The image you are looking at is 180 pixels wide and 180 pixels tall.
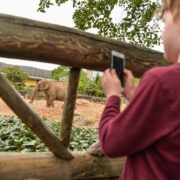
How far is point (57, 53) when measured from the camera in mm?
Answer: 2178

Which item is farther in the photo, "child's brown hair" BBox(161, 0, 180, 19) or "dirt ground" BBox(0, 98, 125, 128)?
"dirt ground" BBox(0, 98, 125, 128)

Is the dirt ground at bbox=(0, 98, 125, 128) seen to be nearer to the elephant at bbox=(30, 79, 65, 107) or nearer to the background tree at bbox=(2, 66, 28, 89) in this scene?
the elephant at bbox=(30, 79, 65, 107)

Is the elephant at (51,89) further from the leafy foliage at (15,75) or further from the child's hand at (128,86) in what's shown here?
the child's hand at (128,86)

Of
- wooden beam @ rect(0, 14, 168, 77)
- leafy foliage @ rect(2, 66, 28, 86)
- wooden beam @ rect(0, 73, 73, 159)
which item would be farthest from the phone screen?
leafy foliage @ rect(2, 66, 28, 86)

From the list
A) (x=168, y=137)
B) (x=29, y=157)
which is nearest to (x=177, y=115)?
(x=168, y=137)

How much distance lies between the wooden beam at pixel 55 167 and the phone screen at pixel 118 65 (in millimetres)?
1031

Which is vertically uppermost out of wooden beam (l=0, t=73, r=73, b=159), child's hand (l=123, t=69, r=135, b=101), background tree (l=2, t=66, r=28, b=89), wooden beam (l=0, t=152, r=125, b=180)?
child's hand (l=123, t=69, r=135, b=101)

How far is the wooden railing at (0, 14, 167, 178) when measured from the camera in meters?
2.03

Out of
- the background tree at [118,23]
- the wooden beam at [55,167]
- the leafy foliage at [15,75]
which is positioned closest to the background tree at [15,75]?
the leafy foliage at [15,75]

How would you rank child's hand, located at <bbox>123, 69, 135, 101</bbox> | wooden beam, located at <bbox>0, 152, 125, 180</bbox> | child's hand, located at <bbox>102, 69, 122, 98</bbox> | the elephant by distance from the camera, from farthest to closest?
the elephant → wooden beam, located at <bbox>0, 152, 125, 180</bbox> → child's hand, located at <bbox>123, 69, 135, 101</bbox> → child's hand, located at <bbox>102, 69, 122, 98</bbox>

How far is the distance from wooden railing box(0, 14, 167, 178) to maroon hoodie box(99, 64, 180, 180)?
0.94 metres

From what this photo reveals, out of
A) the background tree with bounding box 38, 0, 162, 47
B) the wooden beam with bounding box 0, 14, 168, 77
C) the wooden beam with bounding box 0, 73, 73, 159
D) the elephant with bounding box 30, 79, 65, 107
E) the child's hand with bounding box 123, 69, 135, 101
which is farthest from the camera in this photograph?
the elephant with bounding box 30, 79, 65, 107

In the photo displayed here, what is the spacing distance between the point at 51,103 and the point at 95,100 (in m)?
5.35

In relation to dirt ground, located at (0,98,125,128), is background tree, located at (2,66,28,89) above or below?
above
